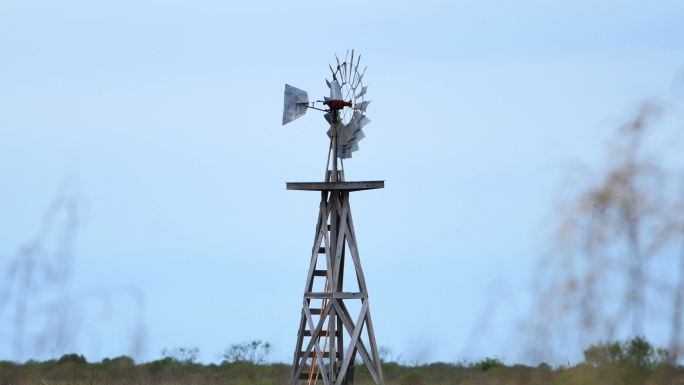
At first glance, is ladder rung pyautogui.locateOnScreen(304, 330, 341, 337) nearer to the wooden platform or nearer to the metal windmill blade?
the wooden platform

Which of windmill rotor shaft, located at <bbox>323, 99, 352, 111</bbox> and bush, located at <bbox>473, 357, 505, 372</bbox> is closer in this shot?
bush, located at <bbox>473, 357, 505, 372</bbox>

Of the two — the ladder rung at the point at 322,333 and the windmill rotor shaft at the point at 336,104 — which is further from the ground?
the windmill rotor shaft at the point at 336,104

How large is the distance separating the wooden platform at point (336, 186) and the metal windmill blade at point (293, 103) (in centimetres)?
105

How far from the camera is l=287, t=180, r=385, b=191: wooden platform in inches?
748

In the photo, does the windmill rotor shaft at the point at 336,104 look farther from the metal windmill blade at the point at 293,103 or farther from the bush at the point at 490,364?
the bush at the point at 490,364

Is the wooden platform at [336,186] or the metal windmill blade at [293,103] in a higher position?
the metal windmill blade at [293,103]

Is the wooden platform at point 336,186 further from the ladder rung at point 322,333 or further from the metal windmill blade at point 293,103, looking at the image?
the ladder rung at point 322,333

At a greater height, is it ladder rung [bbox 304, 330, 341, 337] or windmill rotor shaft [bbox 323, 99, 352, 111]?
windmill rotor shaft [bbox 323, 99, 352, 111]

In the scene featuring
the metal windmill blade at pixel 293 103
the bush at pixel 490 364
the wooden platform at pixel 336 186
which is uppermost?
the metal windmill blade at pixel 293 103

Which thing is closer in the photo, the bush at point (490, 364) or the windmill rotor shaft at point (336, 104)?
the bush at point (490, 364)

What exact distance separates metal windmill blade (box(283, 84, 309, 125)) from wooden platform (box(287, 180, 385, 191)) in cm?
105

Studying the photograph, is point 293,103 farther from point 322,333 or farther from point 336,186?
point 322,333

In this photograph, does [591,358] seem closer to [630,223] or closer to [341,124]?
[630,223]

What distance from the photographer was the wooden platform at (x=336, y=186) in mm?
19000
